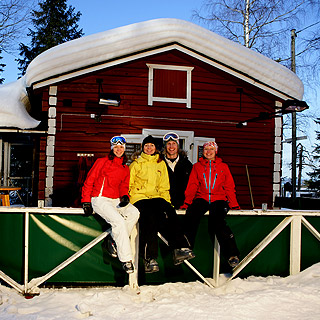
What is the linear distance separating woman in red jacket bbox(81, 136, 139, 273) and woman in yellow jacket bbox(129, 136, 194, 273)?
0.12 meters

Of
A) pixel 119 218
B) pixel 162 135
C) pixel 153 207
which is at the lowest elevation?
pixel 119 218

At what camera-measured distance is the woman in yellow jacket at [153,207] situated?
13.4ft

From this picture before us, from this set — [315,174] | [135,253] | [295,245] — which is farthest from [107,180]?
[315,174]

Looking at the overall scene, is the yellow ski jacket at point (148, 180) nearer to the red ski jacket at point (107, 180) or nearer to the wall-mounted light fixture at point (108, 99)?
the red ski jacket at point (107, 180)

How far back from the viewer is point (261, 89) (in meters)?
9.46

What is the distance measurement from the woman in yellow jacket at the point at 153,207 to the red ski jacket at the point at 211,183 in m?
0.41

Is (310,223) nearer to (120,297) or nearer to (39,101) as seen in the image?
(120,297)

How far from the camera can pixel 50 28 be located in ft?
82.9

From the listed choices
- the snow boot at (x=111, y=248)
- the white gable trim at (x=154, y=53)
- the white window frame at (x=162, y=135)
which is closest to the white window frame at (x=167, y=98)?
the white gable trim at (x=154, y=53)

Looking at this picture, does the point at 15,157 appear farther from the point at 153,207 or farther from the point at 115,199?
the point at 153,207

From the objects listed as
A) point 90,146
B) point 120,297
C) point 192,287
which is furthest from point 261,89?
point 120,297

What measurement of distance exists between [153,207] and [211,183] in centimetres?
90

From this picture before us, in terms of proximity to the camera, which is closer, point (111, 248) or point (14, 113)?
point (111, 248)

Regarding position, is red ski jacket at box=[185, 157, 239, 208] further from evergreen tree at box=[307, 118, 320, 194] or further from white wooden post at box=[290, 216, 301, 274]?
evergreen tree at box=[307, 118, 320, 194]
